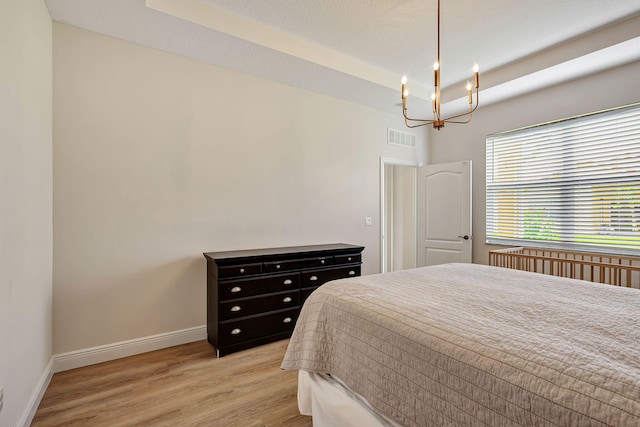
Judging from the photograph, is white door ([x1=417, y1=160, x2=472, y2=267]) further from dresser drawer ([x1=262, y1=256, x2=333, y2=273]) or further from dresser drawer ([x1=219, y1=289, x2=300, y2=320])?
dresser drawer ([x1=219, y1=289, x2=300, y2=320])

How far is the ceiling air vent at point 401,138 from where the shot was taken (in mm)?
4582

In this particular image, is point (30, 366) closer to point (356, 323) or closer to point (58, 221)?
point (58, 221)

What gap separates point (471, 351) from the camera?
1.07 meters

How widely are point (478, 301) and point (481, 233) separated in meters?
3.05

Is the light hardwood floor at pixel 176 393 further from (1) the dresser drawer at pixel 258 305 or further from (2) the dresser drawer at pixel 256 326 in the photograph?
(1) the dresser drawer at pixel 258 305

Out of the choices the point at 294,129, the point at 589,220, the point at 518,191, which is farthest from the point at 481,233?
the point at 294,129

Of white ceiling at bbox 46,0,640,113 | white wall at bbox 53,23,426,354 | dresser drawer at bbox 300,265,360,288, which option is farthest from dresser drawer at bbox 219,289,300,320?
white ceiling at bbox 46,0,640,113

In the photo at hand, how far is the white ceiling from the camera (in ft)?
A: 7.95

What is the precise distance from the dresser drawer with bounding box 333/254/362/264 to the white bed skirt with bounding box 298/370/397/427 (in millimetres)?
1694

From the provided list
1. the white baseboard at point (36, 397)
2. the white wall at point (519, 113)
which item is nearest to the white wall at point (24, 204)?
the white baseboard at point (36, 397)

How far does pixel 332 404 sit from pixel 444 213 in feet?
11.6

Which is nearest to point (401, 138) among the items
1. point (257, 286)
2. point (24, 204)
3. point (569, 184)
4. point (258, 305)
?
point (569, 184)

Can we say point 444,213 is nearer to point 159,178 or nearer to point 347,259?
point 347,259

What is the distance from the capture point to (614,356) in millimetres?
988
